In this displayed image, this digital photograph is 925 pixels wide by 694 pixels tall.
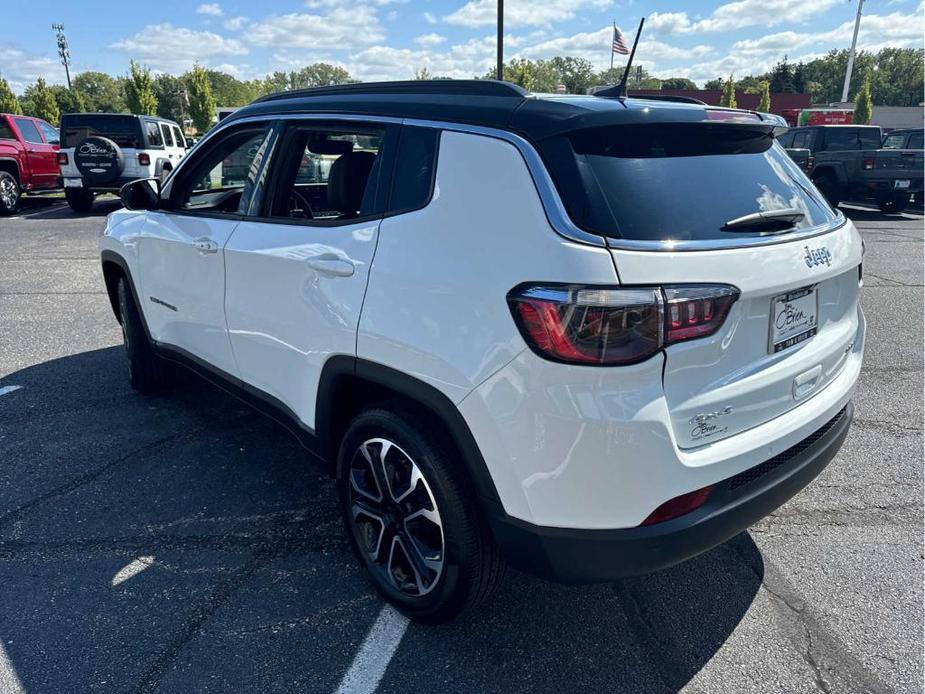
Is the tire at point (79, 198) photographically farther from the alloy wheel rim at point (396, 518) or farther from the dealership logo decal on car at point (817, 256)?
the dealership logo decal on car at point (817, 256)

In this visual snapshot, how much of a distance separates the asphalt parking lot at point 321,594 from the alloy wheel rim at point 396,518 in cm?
18

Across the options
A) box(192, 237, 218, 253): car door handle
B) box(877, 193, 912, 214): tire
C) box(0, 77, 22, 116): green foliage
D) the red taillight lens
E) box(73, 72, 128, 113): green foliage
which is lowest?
box(877, 193, 912, 214): tire

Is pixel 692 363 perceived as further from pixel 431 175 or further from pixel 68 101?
pixel 68 101

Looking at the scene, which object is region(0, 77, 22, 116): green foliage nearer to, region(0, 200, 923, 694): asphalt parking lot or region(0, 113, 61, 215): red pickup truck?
region(0, 113, 61, 215): red pickup truck

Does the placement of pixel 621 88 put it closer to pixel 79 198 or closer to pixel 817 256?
pixel 817 256

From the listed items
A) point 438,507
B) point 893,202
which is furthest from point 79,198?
point 893,202

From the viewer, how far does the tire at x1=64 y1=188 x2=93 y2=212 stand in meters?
14.5

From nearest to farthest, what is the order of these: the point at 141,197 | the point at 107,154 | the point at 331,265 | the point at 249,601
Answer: the point at 331,265
the point at 249,601
the point at 141,197
the point at 107,154

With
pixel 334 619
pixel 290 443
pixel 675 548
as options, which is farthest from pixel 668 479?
pixel 290 443

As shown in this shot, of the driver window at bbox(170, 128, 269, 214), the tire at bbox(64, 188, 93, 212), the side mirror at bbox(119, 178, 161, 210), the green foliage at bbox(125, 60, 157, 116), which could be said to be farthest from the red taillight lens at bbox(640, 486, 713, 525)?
the green foliage at bbox(125, 60, 157, 116)

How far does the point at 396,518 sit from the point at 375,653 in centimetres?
45

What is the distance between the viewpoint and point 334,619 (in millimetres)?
2473

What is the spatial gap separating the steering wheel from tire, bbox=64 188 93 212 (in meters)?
13.6

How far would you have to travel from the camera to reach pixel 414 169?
228 cm
